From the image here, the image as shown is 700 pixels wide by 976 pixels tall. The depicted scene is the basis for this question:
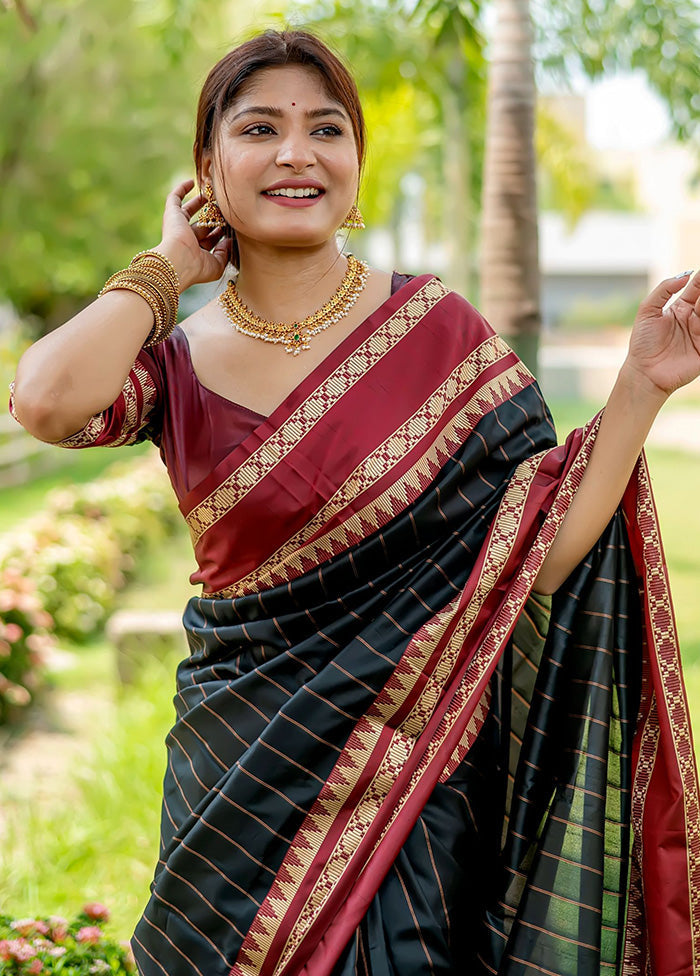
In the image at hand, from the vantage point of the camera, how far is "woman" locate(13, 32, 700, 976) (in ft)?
5.73

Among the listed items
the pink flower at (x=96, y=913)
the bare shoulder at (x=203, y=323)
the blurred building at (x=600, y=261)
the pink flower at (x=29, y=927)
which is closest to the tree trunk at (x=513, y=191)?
the bare shoulder at (x=203, y=323)

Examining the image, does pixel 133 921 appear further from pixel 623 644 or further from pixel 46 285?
pixel 46 285

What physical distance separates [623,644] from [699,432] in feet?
39.0

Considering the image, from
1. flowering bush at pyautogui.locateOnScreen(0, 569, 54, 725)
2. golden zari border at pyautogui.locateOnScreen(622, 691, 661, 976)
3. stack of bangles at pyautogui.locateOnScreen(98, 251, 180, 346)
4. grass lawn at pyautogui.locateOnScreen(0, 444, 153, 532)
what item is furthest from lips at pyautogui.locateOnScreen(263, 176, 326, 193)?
grass lawn at pyautogui.locateOnScreen(0, 444, 153, 532)

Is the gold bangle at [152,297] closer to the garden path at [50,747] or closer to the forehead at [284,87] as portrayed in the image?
Result: the forehead at [284,87]

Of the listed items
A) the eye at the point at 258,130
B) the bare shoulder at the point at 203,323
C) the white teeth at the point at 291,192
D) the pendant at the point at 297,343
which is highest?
the eye at the point at 258,130

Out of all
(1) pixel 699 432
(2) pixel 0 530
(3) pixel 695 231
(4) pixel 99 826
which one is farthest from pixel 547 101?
(3) pixel 695 231

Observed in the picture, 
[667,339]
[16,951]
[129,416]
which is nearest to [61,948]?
[16,951]

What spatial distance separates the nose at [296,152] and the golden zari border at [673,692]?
2.39ft

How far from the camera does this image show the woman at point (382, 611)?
1745mm

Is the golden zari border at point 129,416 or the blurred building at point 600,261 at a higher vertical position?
the blurred building at point 600,261

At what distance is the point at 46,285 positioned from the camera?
51.3ft

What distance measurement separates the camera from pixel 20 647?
5.23 metres

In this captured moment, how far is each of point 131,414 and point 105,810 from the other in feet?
7.63
